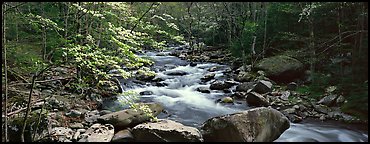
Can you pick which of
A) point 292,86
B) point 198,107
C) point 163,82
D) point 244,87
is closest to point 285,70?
point 292,86

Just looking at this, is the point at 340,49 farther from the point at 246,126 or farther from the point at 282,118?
the point at 246,126

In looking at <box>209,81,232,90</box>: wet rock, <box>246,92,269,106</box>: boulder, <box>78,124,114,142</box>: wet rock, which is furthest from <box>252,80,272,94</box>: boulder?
<box>78,124,114,142</box>: wet rock

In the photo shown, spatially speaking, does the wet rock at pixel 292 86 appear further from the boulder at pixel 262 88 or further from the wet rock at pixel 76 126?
the wet rock at pixel 76 126

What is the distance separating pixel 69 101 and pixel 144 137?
11.5 feet

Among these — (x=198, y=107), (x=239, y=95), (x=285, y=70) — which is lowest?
(x=198, y=107)

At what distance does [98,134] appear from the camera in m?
6.62

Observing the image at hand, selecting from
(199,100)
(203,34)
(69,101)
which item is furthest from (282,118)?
(203,34)

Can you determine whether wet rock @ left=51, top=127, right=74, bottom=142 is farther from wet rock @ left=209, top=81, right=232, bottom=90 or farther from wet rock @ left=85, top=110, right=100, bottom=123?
wet rock @ left=209, top=81, right=232, bottom=90

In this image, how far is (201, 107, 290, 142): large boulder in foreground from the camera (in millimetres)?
6547

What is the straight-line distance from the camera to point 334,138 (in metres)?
7.71

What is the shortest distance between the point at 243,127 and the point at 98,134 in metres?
3.33

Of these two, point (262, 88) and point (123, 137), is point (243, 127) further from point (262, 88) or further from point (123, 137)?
point (262, 88)

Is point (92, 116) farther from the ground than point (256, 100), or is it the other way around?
point (256, 100)

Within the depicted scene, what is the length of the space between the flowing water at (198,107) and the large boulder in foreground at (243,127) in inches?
28.1
